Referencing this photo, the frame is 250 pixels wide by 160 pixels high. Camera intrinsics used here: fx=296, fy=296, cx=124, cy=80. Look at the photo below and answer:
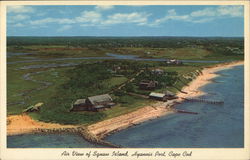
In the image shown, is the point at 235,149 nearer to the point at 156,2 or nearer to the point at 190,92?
the point at 156,2

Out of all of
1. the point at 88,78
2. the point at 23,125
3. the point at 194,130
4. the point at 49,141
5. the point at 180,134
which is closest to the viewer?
the point at 49,141

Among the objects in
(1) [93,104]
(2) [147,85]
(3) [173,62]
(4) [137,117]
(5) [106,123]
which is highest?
(3) [173,62]

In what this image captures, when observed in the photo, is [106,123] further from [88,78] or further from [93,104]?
[88,78]

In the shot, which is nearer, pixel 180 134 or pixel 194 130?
pixel 180 134

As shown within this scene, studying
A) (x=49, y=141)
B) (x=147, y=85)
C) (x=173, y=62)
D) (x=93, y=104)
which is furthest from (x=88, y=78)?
(x=49, y=141)

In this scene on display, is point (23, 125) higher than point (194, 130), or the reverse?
point (23, 125)

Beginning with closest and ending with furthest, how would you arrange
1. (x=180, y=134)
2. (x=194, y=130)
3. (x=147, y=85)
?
(x=180, y=134)
(x=194, y=130)
(x=147, y=85)

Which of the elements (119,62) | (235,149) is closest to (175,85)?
(119,62)

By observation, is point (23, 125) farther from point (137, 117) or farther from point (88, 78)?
point (88, 78)
